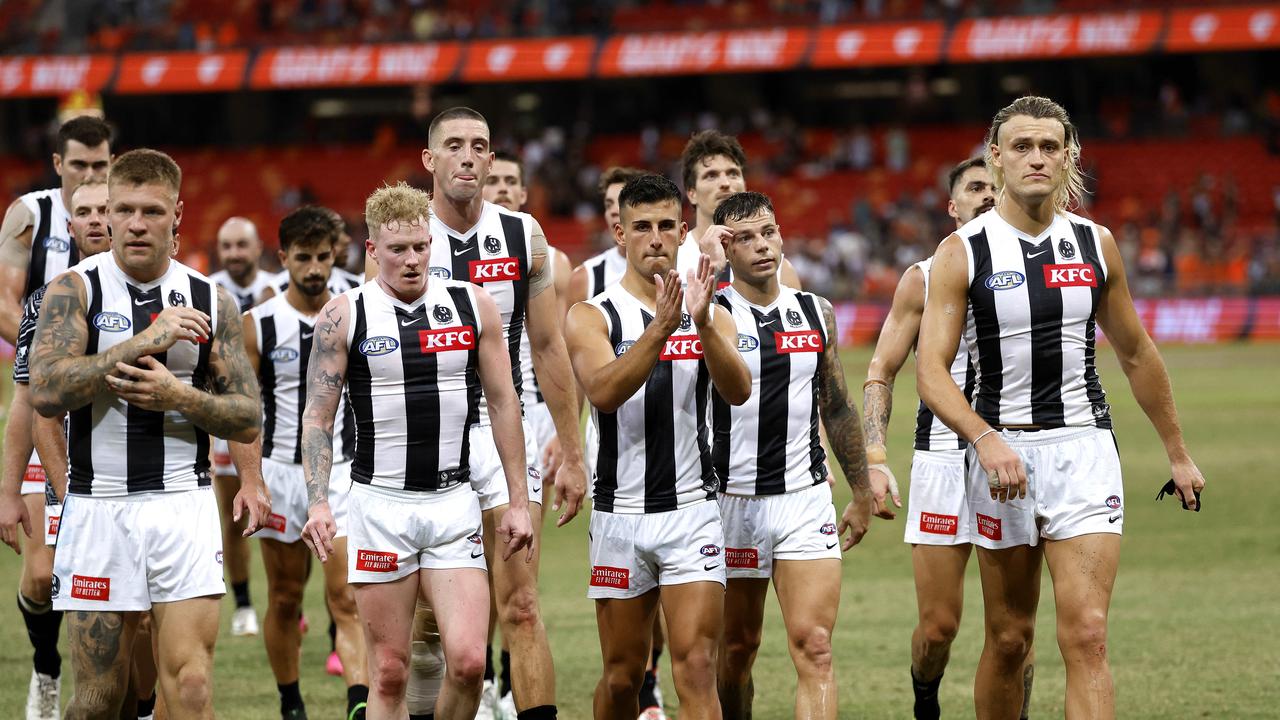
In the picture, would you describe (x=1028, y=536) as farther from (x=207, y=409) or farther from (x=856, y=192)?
(x=856, y=192)

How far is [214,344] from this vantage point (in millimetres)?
6434

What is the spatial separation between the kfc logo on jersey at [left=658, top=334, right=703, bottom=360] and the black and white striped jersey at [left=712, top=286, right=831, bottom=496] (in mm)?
311

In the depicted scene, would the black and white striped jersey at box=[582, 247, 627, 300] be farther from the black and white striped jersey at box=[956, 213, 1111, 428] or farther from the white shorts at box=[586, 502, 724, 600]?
the black and white striped jersey at box=[956, 213, 1111, 428]

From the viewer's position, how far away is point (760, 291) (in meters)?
7.34

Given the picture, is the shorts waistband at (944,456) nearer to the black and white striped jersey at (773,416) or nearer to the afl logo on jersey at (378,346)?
the black and white striped jersey at (773,416)

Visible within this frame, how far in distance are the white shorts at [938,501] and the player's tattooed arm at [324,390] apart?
281 cm

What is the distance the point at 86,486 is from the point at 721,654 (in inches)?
114

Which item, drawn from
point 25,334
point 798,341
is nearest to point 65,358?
point 25,334

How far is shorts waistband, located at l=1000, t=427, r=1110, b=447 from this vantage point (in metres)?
6.60

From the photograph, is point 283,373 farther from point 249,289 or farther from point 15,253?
point 249,289

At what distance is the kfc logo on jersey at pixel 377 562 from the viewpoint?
645 centimetres

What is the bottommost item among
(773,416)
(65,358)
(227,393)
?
(773,416)

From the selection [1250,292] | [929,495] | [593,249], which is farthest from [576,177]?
[929,495]

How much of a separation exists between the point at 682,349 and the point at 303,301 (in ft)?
9.91
